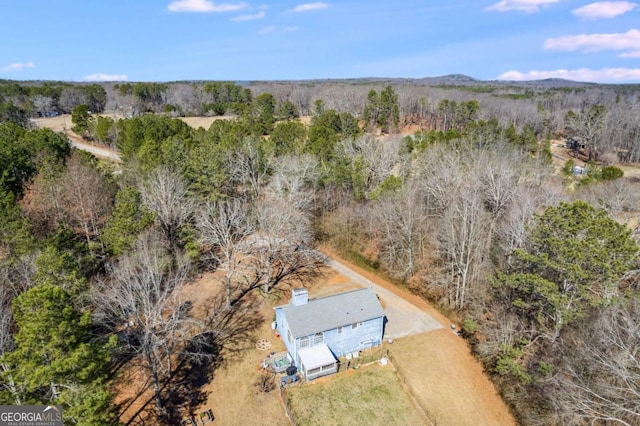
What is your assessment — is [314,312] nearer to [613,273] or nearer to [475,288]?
[475,288]

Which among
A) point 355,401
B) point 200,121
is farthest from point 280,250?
point 200,121

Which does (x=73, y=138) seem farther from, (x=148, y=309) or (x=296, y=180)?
(x=148, y=309)

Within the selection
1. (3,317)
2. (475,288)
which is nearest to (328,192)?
(475,288)

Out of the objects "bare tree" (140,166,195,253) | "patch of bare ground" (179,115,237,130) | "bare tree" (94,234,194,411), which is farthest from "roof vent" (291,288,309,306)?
"patch of bare ground" (179,115,237,130)

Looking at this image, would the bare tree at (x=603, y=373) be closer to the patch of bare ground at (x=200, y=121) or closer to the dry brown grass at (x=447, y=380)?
the dry brown grass at (x=447, y=380)

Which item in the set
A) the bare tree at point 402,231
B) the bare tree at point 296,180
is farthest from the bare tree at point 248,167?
the bare tree at point 402,231

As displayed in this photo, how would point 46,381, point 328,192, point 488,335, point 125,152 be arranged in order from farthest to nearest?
point 125,152 < point 328,192 < point 488,335 < point 46,381
